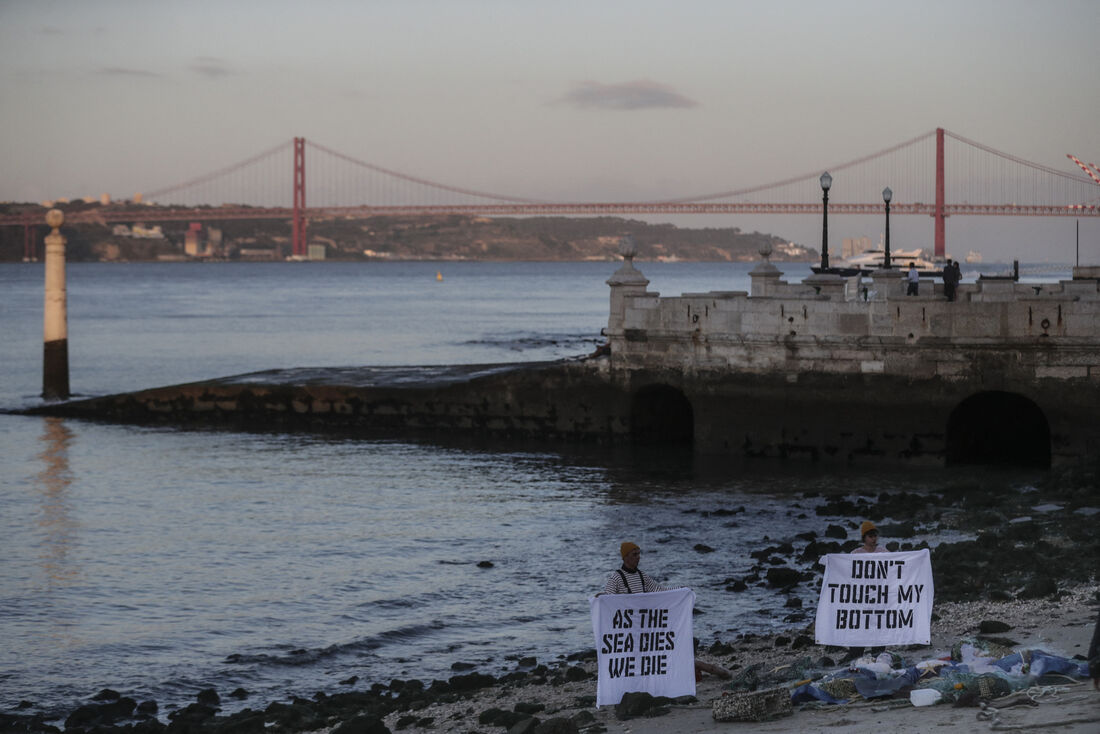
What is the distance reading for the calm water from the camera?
15.4m

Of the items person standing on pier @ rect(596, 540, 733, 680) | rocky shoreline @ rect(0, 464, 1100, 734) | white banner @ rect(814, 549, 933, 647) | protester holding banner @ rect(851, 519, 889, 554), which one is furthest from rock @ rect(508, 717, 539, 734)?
protester holding banner @ rect(851, 519, 889, 554)

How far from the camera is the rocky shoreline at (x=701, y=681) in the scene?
1184 centimetres

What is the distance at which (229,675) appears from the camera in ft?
48.5

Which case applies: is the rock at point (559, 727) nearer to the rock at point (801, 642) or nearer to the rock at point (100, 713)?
the rock at point (801, 642)

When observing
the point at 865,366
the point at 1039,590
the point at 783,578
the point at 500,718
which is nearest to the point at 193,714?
the point at 500,718

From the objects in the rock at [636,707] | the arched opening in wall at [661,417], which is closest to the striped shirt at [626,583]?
the rock at [636,707]

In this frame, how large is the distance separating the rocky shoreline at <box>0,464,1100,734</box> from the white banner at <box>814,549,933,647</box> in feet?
1.09

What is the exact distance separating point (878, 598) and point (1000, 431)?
16.0 m

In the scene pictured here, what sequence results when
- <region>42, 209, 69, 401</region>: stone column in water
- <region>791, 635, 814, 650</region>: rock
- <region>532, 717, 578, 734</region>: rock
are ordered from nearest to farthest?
<region>532, 717, 578, 734</region>: rock
<region>791, 635, 814, 650</region>: rock
<region>42, 209, 69, 401</region>: stone column in water

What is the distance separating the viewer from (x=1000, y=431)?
88.5ft

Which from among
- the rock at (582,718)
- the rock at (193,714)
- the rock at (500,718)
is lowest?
the rock at (193,714)

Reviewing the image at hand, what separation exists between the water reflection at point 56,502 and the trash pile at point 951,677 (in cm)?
1217

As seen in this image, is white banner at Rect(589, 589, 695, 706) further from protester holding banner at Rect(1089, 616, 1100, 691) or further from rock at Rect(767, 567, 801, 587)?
rock at Rect(767, 567, 801, 587)

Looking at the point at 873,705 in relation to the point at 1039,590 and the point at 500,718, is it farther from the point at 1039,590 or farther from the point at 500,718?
the point at 1039,590
